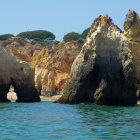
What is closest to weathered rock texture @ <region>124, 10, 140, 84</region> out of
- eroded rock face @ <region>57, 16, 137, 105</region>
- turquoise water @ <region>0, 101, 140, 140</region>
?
eroded rock face @ <region>57, 16, 137, 105</region>

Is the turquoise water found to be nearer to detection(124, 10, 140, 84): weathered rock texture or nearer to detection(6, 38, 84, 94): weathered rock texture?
detection(124, 10, 140, 84): weathered rock texture

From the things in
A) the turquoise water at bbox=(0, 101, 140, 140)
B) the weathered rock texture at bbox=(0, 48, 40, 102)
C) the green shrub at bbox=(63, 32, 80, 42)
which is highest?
the green shrub at bbox=(63, 32, 80, 42)

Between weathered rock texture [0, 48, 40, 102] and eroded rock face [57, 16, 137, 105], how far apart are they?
5.55 m

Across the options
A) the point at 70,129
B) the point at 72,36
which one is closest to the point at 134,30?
the point at 70,129

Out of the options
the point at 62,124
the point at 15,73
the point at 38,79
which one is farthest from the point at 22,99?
the point at 62,124

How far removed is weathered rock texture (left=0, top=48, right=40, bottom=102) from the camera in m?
35.1

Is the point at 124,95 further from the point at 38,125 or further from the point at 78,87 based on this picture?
the point at 38,125

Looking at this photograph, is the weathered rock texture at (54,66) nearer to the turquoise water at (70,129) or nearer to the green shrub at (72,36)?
the turquoise water at (70,129)

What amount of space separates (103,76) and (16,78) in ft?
30.6

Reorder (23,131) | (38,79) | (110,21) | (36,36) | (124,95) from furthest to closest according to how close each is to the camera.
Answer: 1. (36,36)
2. (38,79)
3. (110,21)
4. (124,95)
5. (23,131)

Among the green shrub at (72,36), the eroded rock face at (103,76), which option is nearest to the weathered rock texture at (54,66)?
Answer: the eroded rock face at (103,76)

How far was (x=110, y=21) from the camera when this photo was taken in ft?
154

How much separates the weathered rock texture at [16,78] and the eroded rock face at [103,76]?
5.55 metres

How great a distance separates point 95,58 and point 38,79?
74.0 feet
